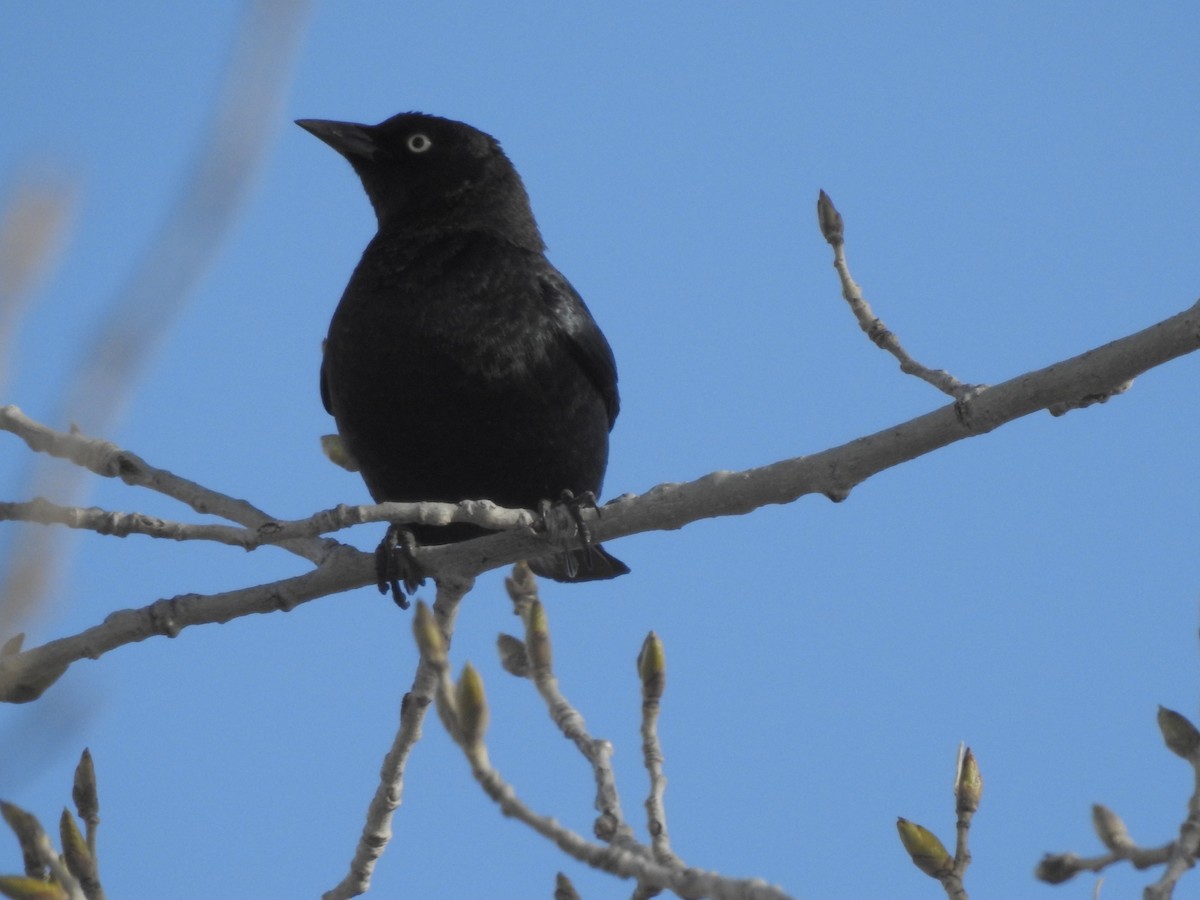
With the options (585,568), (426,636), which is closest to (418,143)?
(585,568)

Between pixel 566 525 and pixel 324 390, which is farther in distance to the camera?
pixel 324 390

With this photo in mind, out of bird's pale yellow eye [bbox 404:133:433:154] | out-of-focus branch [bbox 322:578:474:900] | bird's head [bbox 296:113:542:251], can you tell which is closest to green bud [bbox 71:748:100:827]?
out-of-focus branch [bbox 322:578:474:900]

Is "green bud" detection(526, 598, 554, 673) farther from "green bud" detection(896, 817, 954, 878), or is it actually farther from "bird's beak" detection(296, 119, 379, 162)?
"bird's beak" detection(296, 119, 379, 162)

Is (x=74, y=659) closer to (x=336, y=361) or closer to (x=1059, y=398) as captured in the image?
(x=336, y=361)

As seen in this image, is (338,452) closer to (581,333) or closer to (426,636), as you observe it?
(581,333)

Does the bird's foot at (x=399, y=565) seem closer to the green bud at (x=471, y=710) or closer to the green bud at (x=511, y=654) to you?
the green bud at (x=511, y=654)

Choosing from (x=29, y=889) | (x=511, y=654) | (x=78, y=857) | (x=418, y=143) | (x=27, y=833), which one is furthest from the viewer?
(x=418, y=143)

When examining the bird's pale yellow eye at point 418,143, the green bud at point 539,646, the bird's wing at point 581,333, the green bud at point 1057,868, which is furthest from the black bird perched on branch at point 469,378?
the green bud at point 1057,868
